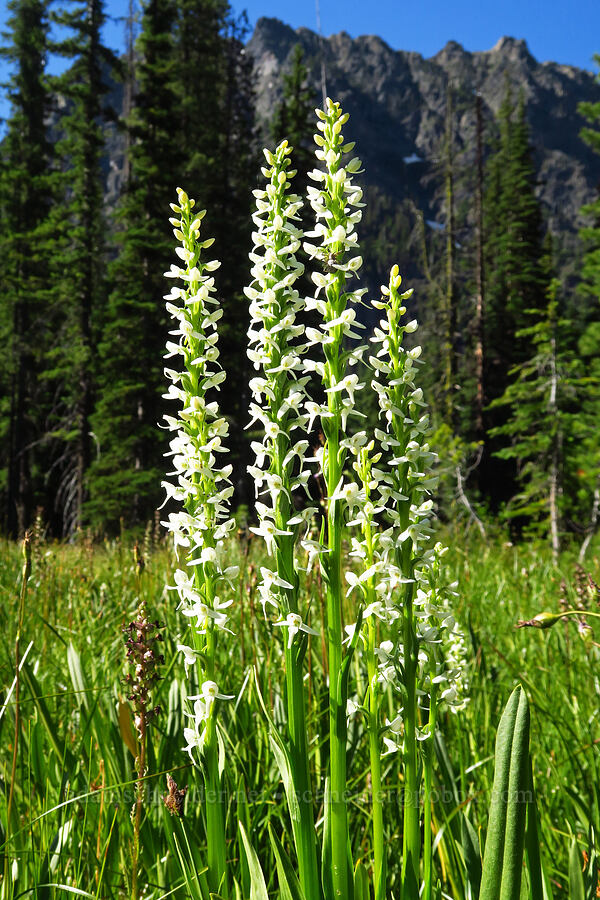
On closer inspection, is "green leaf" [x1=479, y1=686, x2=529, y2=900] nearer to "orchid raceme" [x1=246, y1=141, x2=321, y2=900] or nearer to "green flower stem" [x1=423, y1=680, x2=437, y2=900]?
"green flower stem" [x1=423, y1=680, x2=437, y2=900]

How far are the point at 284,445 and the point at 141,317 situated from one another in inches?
889

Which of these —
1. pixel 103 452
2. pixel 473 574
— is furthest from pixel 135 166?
pixel 473 574

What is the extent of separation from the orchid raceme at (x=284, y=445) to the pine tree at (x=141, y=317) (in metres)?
19.3

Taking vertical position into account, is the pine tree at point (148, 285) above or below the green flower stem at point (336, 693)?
above

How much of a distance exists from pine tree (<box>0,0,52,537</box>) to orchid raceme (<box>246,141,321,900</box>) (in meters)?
27.3

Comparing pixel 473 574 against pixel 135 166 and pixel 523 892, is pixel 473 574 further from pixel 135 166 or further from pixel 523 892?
pixel 135 166

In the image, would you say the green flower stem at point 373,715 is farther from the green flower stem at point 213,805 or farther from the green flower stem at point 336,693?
the green flower stem at point 213,805

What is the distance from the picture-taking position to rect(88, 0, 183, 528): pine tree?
68.7 feet

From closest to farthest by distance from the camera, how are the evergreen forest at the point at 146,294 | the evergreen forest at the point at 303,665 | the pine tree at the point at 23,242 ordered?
the evergreen forest at the point at 303,665 → the evergreen forest at the point at 146,294 → the pine tree at the point at 23,242

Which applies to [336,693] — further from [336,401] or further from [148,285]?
[148,285]

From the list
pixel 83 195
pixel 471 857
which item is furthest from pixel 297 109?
pixel 471 857

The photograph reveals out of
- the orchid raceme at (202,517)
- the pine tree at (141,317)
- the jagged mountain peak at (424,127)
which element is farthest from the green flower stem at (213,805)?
the jagged mountain peak at (424,127)

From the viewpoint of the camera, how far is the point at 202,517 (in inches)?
42.4

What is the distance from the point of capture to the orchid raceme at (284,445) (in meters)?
0.99
